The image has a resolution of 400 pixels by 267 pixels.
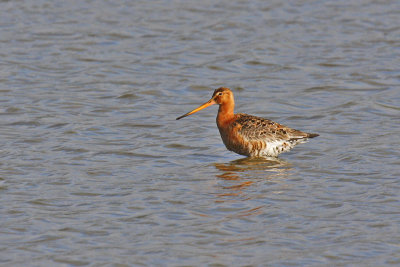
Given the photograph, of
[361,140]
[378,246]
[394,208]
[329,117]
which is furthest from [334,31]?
[378,246]

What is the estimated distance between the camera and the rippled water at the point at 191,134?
8867 mm

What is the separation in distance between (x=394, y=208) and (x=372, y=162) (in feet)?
7.21

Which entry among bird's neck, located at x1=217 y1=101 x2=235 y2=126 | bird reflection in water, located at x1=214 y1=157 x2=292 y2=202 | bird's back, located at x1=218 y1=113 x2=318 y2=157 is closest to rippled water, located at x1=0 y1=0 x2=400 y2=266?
bird reflection in water, located at x1=214 y1=157 x2=292 y2=202

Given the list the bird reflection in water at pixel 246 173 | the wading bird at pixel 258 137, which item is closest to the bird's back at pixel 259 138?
the wading bird at pixel 258 137

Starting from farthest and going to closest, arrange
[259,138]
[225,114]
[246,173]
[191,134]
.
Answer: [191,134], [225,114], [259,138], [246,173]

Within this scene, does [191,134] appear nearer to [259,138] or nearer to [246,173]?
[259,138]

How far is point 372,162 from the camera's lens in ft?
39.4

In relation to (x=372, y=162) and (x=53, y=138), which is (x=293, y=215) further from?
(x=53, y=138)

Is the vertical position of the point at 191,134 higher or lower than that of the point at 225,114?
lower

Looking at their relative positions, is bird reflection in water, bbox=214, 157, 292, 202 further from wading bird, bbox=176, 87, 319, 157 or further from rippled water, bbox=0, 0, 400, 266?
wading bird, bbox=176, 87, 319, 157

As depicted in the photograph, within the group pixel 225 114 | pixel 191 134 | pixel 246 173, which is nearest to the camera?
pixel 246 173

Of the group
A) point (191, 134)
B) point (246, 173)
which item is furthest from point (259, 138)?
point (191, 134)

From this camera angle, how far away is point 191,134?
547 inches

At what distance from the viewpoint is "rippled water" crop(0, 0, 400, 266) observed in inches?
349
